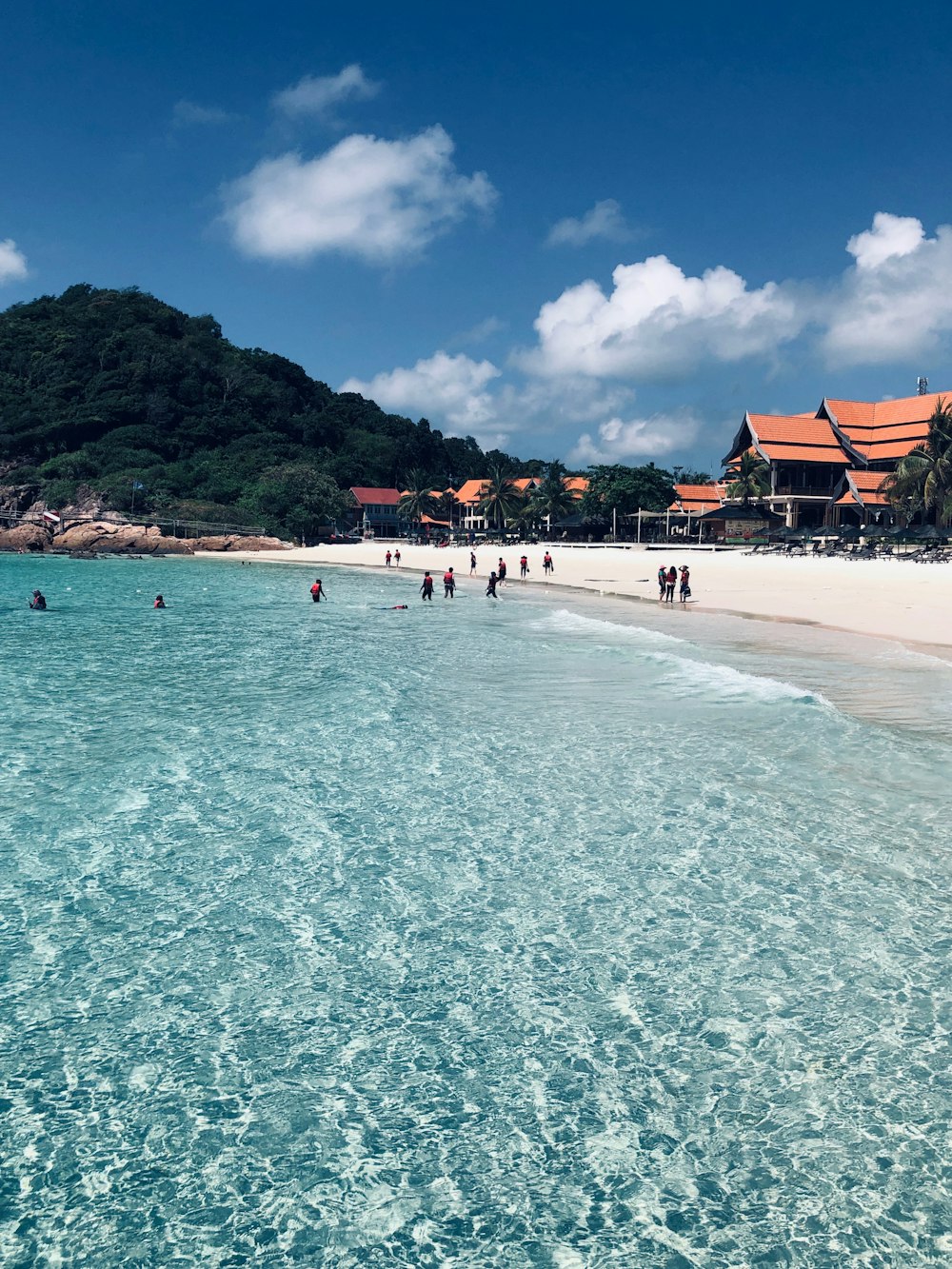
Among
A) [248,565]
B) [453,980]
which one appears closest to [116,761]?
[453,980]

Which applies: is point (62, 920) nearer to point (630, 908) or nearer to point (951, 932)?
point (630, 908)

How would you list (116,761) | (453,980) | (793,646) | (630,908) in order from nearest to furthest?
(453,980) < (630,908) < (116,761) < (793,646)

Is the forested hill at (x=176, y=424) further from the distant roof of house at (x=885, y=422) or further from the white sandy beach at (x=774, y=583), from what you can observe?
the distant roof of house at (x=885, y=422)

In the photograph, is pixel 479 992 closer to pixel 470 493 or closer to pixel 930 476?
pixel 930 476

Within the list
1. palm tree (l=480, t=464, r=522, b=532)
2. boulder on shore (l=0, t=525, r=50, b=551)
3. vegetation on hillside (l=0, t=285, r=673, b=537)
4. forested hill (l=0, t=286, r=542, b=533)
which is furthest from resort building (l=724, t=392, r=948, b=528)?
boulder on shore (l=0, t=525, r=50, b=551)

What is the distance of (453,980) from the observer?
6.98 m

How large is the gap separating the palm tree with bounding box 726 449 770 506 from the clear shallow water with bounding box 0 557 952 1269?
5956 cm

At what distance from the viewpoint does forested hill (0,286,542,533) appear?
11188 centimetres

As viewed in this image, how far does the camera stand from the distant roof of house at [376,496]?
122 metres

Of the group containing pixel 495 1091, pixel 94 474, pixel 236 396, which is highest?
pixel 236 396

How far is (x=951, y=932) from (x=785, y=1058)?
102 inches

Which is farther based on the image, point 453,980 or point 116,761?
point 116,761

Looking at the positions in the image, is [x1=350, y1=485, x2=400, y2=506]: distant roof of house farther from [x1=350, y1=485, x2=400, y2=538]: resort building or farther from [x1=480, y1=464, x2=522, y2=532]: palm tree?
[x1=480, y1=464, x2=522, y2=532]: palm tree

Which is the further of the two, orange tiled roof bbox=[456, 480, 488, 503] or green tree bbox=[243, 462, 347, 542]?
orange tiled roof bbox=[456, 480, 488, 503]
